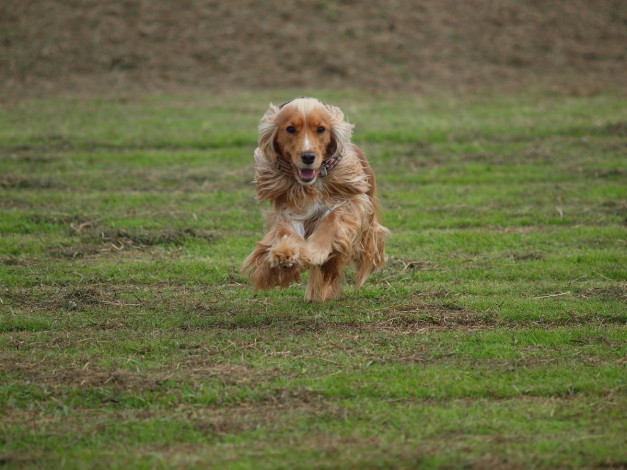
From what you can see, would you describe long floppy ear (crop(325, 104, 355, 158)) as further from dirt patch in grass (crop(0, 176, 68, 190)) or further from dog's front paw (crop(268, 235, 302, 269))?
dirt patch in grass (crop(0, 176, 68, 190))

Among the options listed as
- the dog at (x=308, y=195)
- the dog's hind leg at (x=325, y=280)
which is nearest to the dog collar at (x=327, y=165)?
the dog at (x=308, y=195)

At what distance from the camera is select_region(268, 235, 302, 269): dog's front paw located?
700 centimetres

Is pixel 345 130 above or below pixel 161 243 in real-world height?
above

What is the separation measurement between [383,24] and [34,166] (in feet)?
42.1

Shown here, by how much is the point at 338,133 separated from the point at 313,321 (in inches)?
61.5

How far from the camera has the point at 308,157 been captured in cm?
711

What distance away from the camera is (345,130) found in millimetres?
7504

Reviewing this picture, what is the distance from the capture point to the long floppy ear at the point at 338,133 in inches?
293

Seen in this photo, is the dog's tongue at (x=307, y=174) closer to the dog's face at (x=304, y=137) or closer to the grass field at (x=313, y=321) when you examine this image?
the dog's face at (x=304, y=137)

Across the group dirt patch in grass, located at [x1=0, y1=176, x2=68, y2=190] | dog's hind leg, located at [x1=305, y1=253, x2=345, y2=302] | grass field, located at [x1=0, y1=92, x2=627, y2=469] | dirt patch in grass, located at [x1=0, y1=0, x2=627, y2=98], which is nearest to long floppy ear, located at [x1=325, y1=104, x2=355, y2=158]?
dog's hind leg, located at [x1=305, y1=253, x2=345, y2=302]

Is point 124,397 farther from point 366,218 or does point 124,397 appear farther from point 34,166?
point 34,166

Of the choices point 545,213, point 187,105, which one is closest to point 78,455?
point 545,213

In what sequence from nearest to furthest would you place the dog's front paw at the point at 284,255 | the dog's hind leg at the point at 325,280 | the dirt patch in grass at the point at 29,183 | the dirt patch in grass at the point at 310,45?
the dog's front paw at the point at 284,255, the dog's hind leg at the point at 325,280, the dirt patch in grass at the point at 29,183, the dirt patch in grass at the point at 310,45

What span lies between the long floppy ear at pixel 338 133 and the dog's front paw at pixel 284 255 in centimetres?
92
